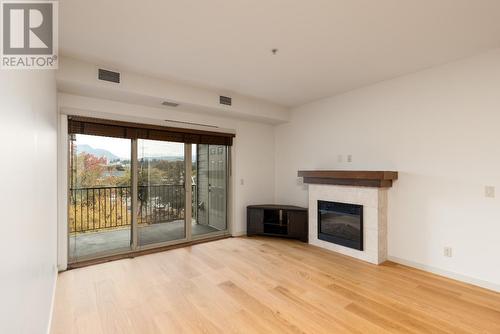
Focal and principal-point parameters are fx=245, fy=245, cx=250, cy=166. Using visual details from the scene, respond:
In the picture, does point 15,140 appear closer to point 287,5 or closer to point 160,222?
point 287,5

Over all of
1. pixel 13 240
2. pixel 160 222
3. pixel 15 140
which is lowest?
pixel 160 222

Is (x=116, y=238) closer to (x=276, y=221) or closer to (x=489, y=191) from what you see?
(x=276, y=221)

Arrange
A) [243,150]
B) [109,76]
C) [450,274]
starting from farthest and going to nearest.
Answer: [243,150] < [109,76] < [450,274]

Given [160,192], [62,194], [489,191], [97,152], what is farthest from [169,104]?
[489,191]

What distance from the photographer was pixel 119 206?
4070 mm

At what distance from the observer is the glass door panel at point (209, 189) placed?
483 centimetres

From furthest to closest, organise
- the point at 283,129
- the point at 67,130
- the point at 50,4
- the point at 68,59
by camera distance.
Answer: the point at 283,129, the point at 67,130, the point at 68,59, the point at 50,4

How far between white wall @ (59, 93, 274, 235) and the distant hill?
54cm

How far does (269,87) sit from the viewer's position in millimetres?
4039

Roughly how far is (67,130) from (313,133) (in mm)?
4059

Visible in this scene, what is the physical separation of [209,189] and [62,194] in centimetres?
241

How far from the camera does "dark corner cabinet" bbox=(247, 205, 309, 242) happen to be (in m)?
4.68

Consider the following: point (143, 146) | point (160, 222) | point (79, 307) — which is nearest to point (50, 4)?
point (143, 146)

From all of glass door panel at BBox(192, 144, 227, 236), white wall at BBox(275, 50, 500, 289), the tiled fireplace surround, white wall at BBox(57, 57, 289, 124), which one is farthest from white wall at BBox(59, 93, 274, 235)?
the tiled fireplace surround
